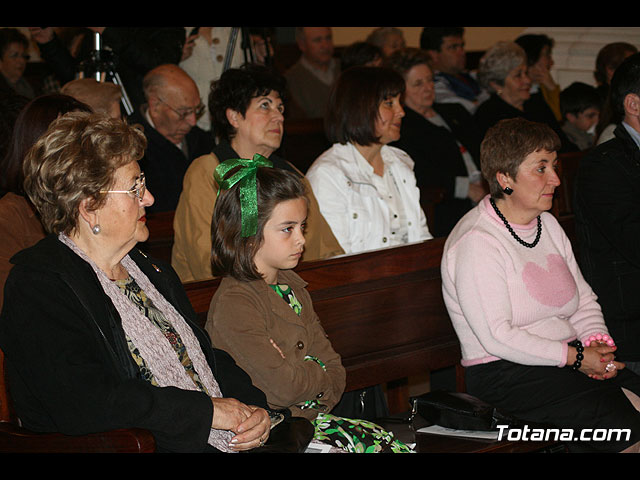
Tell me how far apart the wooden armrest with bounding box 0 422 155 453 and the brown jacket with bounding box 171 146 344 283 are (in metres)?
1.28

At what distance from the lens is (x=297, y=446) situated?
7.18 ft

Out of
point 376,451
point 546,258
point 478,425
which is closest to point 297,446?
point 376,451

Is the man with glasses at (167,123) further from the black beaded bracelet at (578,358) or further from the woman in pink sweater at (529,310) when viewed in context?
the black beaded bracelet at (578,358)

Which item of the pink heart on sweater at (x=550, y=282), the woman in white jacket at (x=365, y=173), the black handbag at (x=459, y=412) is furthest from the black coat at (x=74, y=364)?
the woman in white jacket at (x=365, y=173)

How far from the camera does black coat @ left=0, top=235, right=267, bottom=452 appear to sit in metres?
1.91

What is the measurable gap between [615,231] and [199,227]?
1.67 m

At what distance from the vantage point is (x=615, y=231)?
10.4 ft

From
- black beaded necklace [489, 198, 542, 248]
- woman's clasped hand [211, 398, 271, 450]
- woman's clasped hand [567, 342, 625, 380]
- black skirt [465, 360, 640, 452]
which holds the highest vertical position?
black beaded necklace [489, 198, 542, 248]

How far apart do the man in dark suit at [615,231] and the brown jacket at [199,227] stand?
108 centimetres

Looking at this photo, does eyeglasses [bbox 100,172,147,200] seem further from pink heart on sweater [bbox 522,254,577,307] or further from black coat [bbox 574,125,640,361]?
black coat [bbox 574,125,640,361]

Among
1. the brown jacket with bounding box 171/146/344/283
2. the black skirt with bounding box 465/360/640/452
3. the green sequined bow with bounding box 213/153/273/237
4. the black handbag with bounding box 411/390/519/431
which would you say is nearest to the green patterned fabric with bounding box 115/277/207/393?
the green sequined bow with bounding box 213/153/273/237

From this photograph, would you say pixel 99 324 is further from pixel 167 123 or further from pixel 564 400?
pixel 167 123

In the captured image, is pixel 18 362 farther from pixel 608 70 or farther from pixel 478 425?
pixel 608 70

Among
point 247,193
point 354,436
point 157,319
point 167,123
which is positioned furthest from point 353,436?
point 167,123
